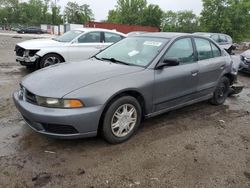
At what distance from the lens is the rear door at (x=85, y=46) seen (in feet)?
28.0

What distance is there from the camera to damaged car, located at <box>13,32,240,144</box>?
3.38 metres

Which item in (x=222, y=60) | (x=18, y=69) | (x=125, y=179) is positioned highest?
(x=222, y=60)

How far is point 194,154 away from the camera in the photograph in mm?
3678

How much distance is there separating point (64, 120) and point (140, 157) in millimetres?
1095

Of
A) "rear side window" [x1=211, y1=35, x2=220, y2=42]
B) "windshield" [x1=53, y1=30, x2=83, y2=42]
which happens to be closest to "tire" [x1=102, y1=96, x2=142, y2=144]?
"windshield" [x1=53, y1=30, x2=83, y2=42]

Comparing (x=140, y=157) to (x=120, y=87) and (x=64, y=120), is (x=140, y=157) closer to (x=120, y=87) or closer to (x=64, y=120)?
(x=120, y=87)

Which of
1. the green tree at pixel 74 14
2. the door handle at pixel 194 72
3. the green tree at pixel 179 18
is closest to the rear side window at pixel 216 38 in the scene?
the door handle at pixel 194 72

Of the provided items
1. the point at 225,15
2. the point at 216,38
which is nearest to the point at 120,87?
the point at 216,38

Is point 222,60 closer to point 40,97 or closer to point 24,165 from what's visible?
→ point 40,97

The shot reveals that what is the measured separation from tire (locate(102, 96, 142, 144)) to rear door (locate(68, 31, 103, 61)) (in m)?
5.05

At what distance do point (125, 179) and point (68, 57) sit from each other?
5.99m

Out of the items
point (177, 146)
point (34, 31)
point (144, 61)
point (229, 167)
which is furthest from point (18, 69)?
point (34, 31)

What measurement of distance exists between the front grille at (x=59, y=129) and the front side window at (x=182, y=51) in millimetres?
1922

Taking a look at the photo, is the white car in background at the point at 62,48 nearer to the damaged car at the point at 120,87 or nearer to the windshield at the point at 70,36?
the windshield at the point at 70,36
